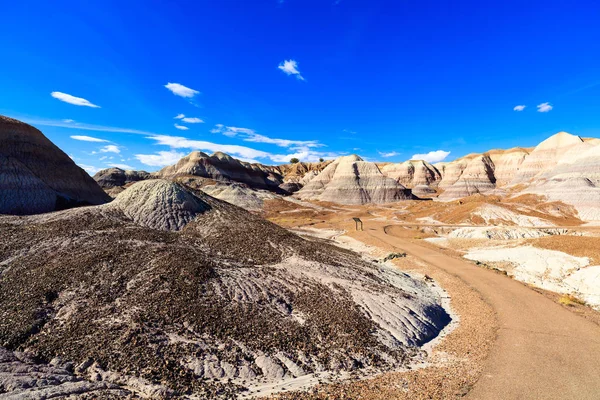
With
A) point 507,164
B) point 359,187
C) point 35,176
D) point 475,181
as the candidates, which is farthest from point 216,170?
point 507,164

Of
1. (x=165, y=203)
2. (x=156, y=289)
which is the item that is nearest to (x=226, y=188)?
(x=165, y=203)

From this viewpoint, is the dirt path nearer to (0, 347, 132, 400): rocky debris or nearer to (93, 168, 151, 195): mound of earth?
(0, 347, 132, 400): rocky debris

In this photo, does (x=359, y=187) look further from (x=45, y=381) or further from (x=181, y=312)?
(x=45, y=381)

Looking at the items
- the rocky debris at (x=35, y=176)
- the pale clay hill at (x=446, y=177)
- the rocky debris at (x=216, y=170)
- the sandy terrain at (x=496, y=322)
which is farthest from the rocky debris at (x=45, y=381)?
the rocky debris at (x=216, y=170)

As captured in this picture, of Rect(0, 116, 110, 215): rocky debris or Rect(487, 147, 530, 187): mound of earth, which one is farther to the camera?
Rect(487, 147, 530, 187): mound of earth

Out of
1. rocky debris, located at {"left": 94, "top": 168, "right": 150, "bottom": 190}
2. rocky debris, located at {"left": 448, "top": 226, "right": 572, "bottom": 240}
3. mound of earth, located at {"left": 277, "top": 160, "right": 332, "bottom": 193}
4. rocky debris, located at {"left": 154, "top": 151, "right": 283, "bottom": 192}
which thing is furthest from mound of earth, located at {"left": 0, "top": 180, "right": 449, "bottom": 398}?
mound of earth, located at {"left": 277, "top": 160, "right": 332, "bottom": 193}

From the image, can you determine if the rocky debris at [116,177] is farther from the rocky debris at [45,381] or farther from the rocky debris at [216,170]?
the rocky debris at [45,381]
